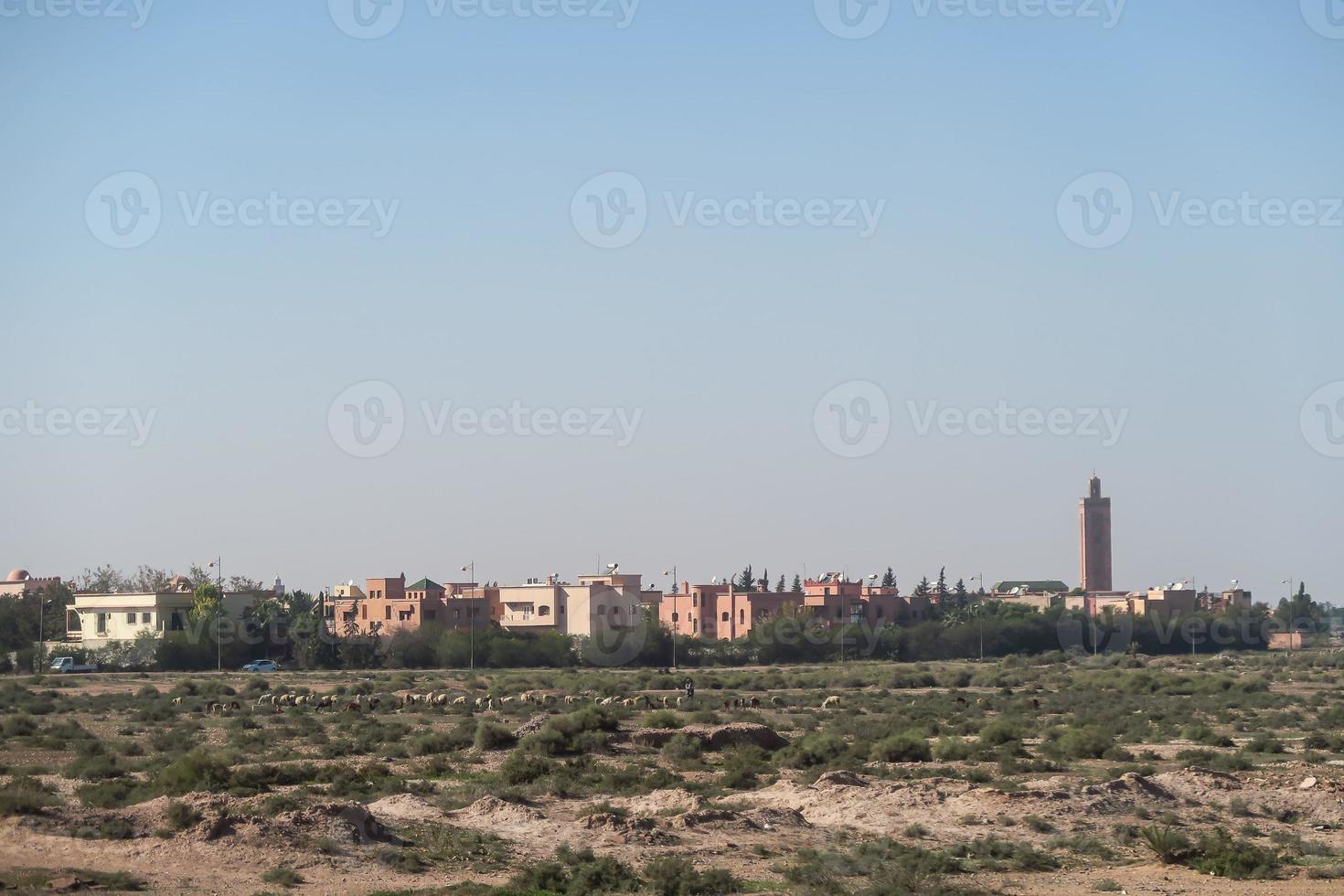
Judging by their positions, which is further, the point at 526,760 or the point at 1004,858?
the point at 526,760

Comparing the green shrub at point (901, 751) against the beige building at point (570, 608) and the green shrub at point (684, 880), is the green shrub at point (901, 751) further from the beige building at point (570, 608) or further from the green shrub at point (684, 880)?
the beige building at point (570, 608)

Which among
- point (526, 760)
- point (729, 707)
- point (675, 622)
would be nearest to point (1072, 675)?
point (729, 707)

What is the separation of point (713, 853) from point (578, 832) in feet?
8.95

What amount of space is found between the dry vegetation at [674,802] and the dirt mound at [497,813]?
0.19 feet

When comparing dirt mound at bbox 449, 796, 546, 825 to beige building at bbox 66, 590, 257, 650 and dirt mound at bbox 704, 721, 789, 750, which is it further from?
beige building at bbox 66, 590, 257, 650

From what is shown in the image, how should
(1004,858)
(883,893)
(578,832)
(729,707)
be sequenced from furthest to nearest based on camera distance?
(729,707) → (578,832) → (1004,858) → (883,893)

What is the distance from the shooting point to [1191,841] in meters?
24.5

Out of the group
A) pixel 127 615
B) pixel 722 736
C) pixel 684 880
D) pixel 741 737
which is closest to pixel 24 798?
pixel 684 880

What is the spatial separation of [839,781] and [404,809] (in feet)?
28.6

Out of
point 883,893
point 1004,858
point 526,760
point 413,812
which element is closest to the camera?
point 883,893

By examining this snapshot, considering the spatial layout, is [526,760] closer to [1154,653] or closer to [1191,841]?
[1191,841]

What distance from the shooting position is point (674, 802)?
90.9ft

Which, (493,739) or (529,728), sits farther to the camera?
(529,728)

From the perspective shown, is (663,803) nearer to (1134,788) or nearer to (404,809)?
(404,809)
